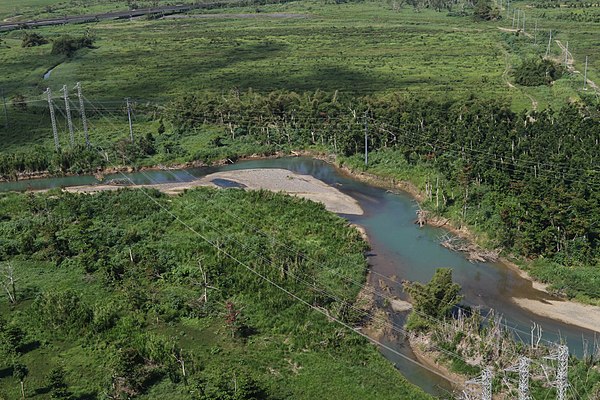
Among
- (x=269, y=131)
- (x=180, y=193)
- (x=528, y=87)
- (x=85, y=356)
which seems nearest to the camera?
(x=85, y=356)

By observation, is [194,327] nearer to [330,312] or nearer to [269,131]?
[330,312]

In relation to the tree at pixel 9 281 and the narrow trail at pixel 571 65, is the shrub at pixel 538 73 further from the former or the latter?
the tree at pixel 9 281

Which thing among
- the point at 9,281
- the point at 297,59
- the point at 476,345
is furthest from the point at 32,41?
the point at 476,345

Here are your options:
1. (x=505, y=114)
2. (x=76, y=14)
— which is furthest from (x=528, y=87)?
(x=76, y=14)

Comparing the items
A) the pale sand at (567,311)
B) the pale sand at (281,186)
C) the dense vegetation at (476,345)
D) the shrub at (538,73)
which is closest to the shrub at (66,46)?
the pale sand at (281,186)

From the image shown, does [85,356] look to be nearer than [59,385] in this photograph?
No

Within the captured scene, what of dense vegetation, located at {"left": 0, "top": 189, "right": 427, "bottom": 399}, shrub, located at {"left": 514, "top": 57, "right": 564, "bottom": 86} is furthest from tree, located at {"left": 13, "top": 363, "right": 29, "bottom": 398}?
shrub, located at {"left": 514, "top": 57, "right": 564, "bottom": 86}
